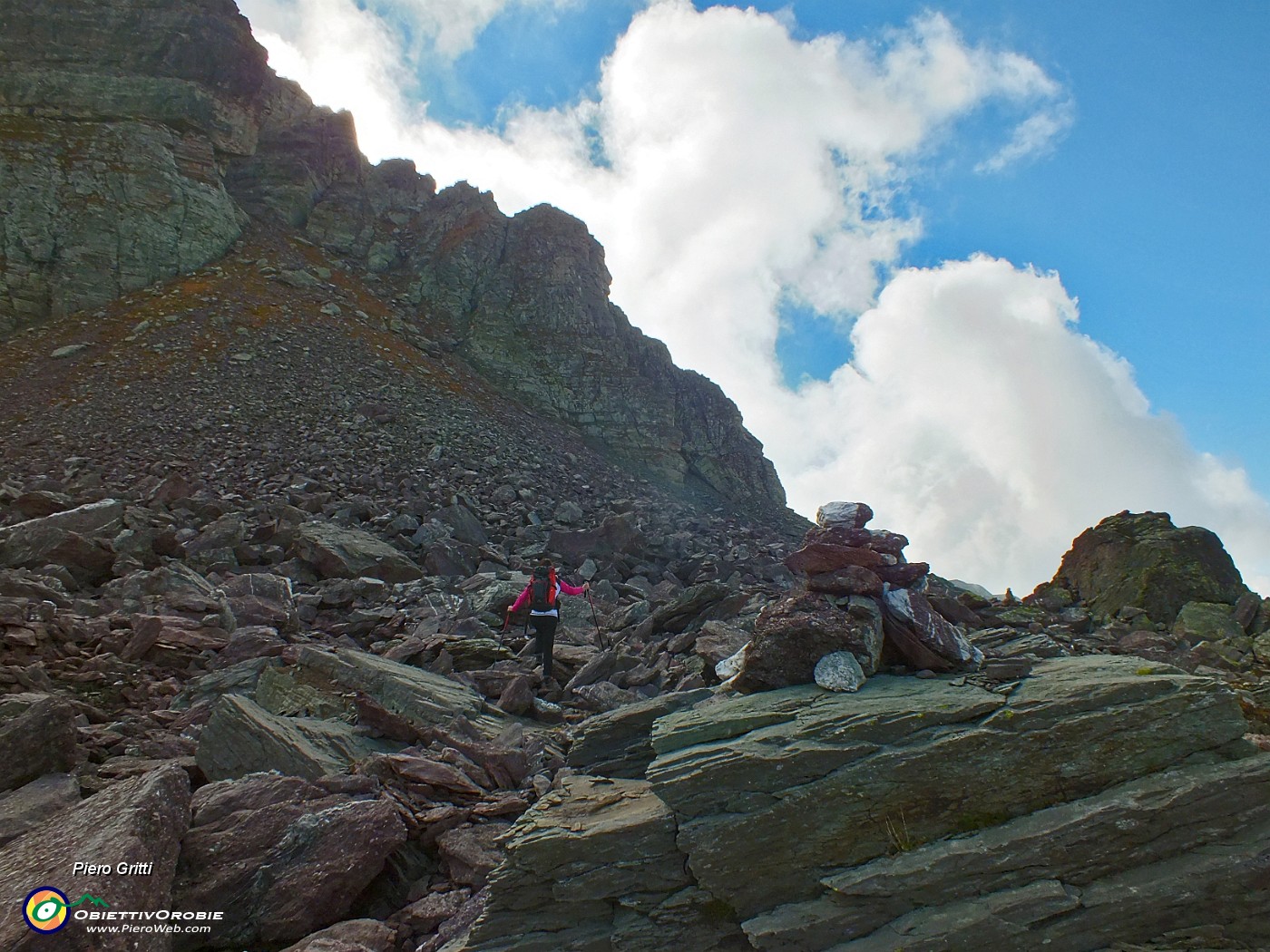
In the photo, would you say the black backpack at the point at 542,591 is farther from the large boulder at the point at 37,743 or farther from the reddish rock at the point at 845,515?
the large boulder at the point at 37,743

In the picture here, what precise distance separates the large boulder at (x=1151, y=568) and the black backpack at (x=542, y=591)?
16652 mm

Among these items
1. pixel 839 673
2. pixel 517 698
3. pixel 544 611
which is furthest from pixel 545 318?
pixel 839 673

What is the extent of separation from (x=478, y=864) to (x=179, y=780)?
3387 millimetres

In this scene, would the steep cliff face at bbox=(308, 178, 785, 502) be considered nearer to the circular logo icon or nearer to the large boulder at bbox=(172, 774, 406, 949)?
the large boulder at bbox=(172, 774, 406, 949)

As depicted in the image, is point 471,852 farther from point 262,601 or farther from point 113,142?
point 113,142

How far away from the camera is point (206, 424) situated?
34.7 m

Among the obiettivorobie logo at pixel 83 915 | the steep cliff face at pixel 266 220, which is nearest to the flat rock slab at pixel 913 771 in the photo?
the obiettivorobie logo at pixel 83 915

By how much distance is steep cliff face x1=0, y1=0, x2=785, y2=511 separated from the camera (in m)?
48.3

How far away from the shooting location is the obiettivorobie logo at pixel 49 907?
554 cm

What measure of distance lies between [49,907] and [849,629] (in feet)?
26.3

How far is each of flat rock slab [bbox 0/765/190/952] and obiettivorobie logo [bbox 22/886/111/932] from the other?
1.5 inches

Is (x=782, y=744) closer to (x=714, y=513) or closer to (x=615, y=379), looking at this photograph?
(x=714, y=513)

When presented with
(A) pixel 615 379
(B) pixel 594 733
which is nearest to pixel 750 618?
(B) pixel 594 733

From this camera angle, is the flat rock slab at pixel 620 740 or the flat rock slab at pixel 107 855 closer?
the flat rock slab at pixel 107 855
